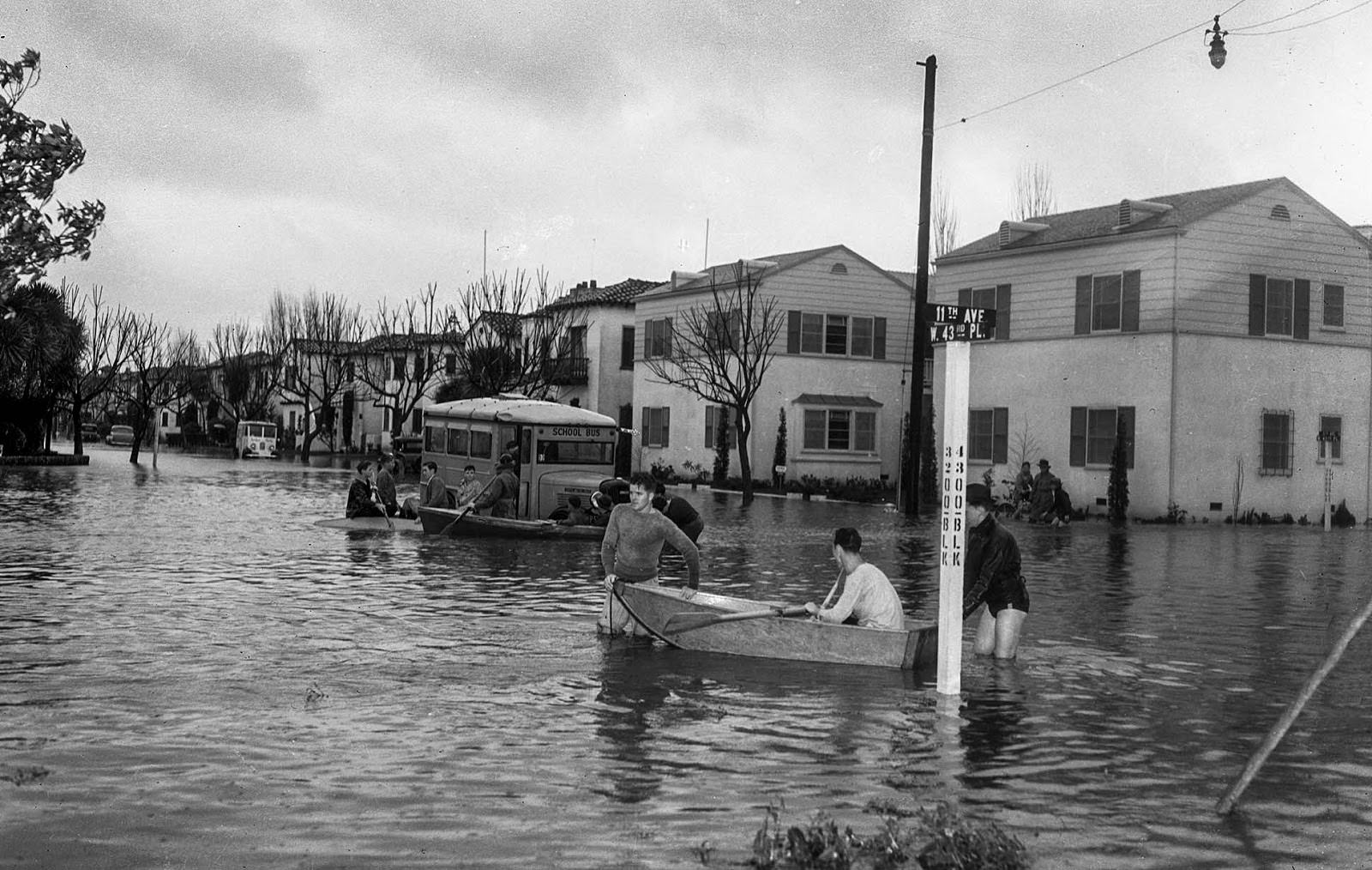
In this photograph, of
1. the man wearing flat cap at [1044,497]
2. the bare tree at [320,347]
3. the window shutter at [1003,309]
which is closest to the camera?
the man wearing flat cap at [1044,497]

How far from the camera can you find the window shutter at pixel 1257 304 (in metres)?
37.3

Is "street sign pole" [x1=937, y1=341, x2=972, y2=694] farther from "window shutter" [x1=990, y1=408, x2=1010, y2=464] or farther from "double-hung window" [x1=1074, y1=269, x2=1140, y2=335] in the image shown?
"window shutter" [x1=990, y1=408, x2=1010, y2=464]

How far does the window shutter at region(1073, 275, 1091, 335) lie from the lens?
38688mm

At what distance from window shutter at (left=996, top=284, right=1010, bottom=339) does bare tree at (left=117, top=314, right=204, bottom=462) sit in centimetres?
4116

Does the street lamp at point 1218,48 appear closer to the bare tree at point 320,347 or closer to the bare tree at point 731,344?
the bare tree at point 731,344

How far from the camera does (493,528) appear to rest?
84.3ft

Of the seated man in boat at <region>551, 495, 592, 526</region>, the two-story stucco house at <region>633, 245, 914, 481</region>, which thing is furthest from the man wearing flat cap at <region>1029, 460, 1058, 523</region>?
the two-story stucco house at <region>633, 245, 914, 481</region>

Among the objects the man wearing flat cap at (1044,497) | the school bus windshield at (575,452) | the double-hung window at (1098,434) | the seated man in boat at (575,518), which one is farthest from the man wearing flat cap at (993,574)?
the double-hung window at (1098,434)

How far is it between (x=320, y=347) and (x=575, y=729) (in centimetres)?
8373

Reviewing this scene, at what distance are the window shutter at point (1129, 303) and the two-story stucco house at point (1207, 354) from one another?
0.11ft

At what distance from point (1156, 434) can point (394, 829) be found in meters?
32.0

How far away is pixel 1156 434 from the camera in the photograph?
36.6 m

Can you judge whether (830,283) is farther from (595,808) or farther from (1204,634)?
(595,808)

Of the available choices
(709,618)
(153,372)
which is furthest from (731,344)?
(153,372)
